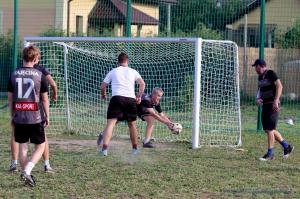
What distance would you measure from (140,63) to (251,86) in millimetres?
3960

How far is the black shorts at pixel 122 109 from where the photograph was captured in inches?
430

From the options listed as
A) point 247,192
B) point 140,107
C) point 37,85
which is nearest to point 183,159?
point 140,107

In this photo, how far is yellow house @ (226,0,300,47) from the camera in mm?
16531

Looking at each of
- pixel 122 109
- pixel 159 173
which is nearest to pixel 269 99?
pixel 122 109

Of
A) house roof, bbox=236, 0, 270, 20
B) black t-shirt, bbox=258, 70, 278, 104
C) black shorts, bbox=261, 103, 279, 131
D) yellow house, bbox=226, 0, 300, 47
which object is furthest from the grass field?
house roof, bbox=236, 0, 270, 20

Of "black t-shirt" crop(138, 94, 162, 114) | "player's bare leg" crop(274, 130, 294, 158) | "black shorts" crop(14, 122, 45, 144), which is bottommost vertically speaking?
"player's bare leg" crop(274, 130, 294, 158)

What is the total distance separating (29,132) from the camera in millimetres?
8656

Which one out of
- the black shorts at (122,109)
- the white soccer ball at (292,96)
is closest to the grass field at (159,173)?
the black shorts at (122,109)

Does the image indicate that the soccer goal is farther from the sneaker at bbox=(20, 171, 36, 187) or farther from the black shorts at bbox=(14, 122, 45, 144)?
the sneaker at bbox=(20, 171, 36, 187)

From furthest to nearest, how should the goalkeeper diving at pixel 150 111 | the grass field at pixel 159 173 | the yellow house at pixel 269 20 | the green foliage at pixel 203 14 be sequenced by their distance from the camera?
1. the green foliage at pixel 203 14
2. the yellow house at pixel 269 20
3. the goalkeeper diving at pixel 150 111
4. the grass field at pixel 159 173

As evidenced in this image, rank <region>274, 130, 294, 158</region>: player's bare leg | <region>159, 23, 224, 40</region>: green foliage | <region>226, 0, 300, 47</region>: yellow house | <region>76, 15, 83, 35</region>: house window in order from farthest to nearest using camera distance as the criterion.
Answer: <region>76, 15, 83, 35</region>: house window < <region>159, 23, 224, 40</region>: green foliage < <region>226, 0, 300, 47</region>: yellow house < <region>274, 130, 294, 158</region>: player's bare leg

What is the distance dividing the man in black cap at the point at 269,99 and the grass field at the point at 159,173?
0.31m

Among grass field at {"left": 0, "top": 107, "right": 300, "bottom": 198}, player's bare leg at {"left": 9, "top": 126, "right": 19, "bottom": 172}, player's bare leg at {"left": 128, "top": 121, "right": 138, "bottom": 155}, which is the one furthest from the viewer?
player's bare leg at {"left": 128, "top": 121, "right": 138, "bottom": 155}

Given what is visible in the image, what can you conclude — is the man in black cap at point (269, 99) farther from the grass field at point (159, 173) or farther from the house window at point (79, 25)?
the house window at point (79, 25)
